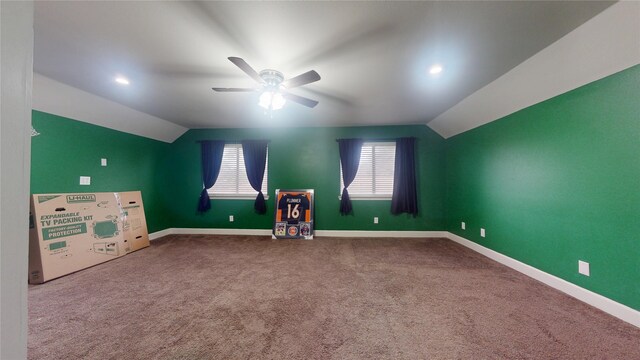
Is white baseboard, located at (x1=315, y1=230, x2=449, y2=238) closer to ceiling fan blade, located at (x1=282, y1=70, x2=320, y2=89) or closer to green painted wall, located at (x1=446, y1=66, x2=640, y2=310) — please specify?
green painted wall, located at (x1=446, y1=66, x2=640, y2=310)

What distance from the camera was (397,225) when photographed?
4.44 metres

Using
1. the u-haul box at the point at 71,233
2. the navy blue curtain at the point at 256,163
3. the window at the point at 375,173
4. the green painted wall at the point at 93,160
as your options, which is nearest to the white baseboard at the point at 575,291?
the window at the point at 375,173

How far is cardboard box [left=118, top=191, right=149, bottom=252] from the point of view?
3580 millimetres

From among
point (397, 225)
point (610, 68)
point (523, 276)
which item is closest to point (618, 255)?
point (523, 276)

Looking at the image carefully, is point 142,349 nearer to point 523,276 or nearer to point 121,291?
point 121,291

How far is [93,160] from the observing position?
3.38 metres

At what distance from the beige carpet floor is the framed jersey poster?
50.3 inches

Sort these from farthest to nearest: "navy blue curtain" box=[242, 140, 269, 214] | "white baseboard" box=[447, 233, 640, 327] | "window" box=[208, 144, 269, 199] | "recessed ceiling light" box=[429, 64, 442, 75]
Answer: "window" box=[208, 144, 269, 199]
"navy blue curtain" box=[242, 140, 269, 214]
"recessed ceiling light" box=[429, 64, 442, 75]
"white baseboard" box=[447, 233, 640, 327]

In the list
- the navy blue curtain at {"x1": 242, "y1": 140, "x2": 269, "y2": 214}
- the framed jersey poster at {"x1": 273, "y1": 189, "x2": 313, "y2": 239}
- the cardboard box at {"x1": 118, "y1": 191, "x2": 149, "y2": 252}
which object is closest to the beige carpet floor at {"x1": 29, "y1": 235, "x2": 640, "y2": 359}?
the cardboard box at {"x1": 118, "y1": 191, "x2": 149, "y2": 252}

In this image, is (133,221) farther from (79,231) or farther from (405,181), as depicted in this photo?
(405,181)

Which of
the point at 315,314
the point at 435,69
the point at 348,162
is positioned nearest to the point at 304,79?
the point at 435,69

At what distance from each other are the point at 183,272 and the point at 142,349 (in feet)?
4.31

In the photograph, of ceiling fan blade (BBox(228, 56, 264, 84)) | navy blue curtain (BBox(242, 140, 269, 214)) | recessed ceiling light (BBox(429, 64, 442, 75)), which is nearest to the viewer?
ceiling fan blade (BBox(228, 56, 264, 84))

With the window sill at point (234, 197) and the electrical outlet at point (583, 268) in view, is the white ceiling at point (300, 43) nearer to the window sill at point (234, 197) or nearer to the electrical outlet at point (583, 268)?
the electrical outlet at point (583, 268)
